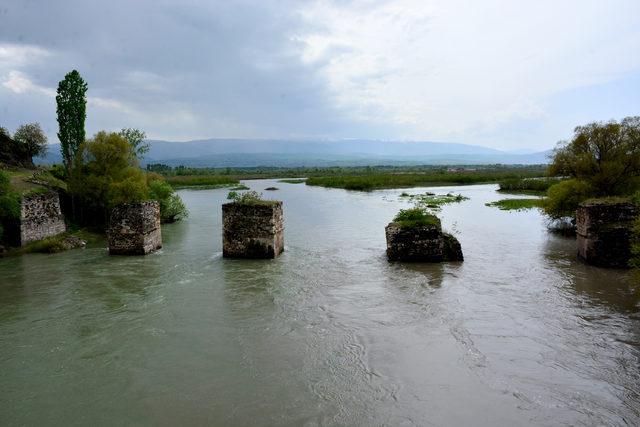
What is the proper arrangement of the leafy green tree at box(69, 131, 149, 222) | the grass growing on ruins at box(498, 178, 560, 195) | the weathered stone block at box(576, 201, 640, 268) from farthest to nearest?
the grass growing on ruins at box(498, 178, 560, 195)
the leafy green tree at box(69, 131, 149, 222)
the weathered stone block at box(576, 201, 640, 268)

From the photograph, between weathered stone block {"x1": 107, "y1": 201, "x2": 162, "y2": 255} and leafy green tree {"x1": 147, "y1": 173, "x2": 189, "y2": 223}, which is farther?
leafy green tree {"x1": 147, "y1": 173, "x2": 189, "y2": 223}

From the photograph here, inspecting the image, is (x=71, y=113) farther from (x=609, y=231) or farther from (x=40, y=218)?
(x=609, y=231)

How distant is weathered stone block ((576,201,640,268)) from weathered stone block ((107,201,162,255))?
16.2 m

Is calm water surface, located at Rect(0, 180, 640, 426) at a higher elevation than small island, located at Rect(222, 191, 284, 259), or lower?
lower

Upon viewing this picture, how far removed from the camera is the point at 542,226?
2534 cm

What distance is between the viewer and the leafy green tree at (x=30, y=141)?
32938 millimetres

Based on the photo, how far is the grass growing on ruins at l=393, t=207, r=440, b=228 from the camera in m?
16.1

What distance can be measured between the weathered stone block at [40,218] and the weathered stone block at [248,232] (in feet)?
32.0

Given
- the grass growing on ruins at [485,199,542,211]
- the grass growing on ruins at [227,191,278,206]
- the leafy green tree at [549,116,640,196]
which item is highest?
the leafy green tree at [549,116,640,196]

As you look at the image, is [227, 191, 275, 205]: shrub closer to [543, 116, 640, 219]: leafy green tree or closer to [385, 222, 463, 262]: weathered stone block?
[385, 222, 463, 262]: weathered stone block

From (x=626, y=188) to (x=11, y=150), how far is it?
37836mm

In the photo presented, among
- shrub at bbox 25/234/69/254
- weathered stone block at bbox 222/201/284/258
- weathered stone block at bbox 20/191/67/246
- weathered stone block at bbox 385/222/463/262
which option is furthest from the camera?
weathered stone block at bbox 20/191/67/246

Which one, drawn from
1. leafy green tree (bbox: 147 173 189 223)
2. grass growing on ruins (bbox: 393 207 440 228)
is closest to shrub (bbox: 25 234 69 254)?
leafy green tree (bbox: 147 173 189 223)

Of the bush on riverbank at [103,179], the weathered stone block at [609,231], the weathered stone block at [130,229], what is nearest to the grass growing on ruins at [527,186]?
the weathered stone block at [609,231]
